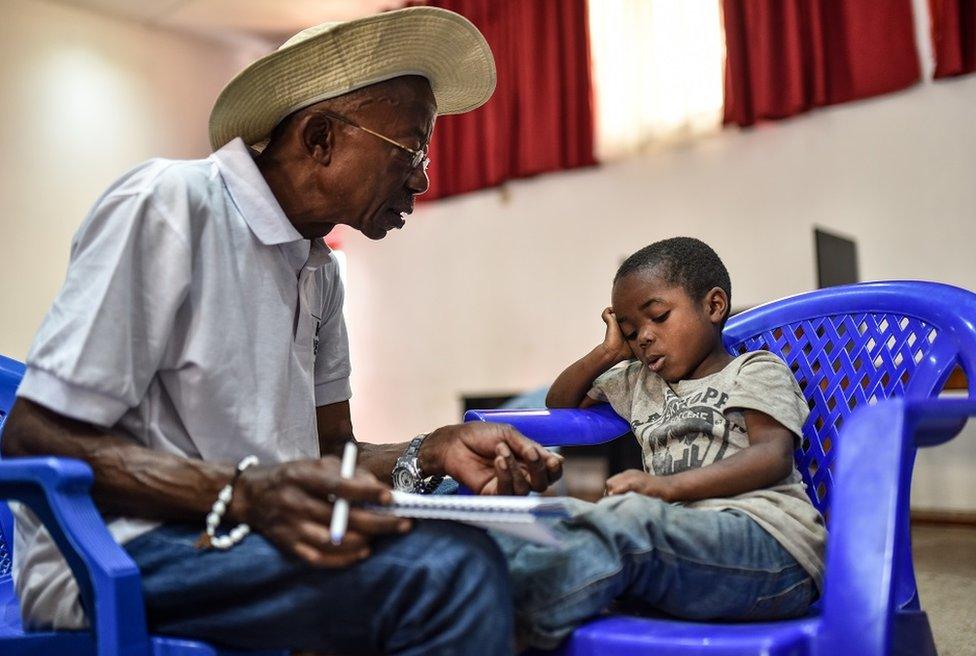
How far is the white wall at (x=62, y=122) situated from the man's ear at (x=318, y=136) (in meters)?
5.02

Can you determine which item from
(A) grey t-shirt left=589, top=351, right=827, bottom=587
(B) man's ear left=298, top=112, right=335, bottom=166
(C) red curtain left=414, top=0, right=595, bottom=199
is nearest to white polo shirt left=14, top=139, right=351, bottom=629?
(B) man's ear left=298, top=112, right=335, bottom=166

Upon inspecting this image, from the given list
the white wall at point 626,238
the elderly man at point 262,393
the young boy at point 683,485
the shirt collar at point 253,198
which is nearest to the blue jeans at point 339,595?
the elderly man at point 262,393

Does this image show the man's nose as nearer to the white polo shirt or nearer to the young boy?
the white polo shirt

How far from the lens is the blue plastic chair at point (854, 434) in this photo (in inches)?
34.1

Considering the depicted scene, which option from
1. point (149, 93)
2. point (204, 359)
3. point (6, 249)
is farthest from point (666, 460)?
point (149, 93)

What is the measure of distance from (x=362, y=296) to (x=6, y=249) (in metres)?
2.50

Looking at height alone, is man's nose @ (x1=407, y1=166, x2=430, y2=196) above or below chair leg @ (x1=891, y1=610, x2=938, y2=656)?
above

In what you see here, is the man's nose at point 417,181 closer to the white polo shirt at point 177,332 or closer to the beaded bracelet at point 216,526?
the white polo shirt at point 177,332

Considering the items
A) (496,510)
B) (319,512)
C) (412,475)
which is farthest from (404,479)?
(496,510)

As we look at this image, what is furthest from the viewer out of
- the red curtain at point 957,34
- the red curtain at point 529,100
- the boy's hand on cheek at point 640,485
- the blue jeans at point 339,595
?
the red curtain at point 529,100

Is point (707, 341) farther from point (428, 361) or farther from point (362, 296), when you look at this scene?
point (362, 296)

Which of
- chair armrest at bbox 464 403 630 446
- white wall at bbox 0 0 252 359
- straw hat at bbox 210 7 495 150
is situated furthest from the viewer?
white wall at bbox 0 0 252 359

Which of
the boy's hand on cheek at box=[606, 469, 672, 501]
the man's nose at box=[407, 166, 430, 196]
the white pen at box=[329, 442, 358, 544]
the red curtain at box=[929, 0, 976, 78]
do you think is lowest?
the boy's hand on cheek at box=[606, 469, 672, 501]

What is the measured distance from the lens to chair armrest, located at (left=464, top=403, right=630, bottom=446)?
1.55 m
